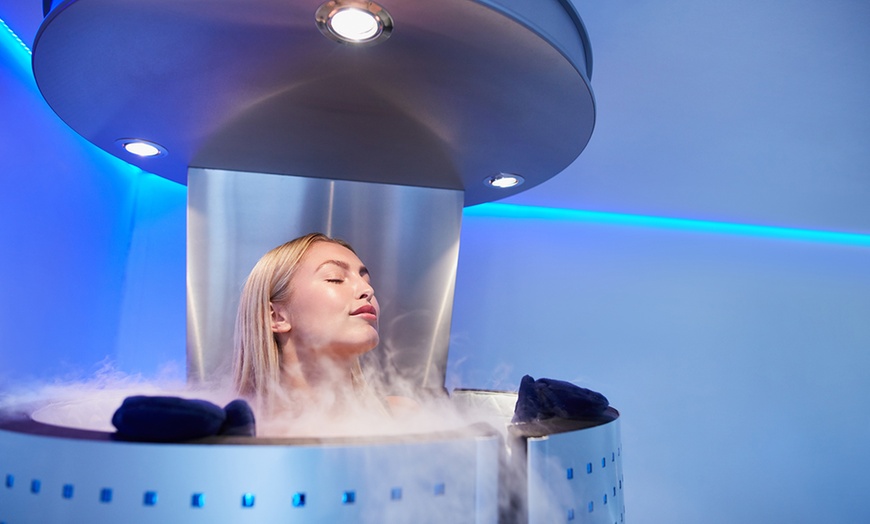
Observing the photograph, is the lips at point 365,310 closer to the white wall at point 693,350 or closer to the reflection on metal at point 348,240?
the reflection on metal at point 348,240

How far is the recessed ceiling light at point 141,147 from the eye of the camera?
3.48 feet

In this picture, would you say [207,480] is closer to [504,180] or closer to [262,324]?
[262,324]

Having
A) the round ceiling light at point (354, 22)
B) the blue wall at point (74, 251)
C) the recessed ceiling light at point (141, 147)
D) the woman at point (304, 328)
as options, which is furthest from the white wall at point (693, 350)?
the round ceiling light at point (354, 22)

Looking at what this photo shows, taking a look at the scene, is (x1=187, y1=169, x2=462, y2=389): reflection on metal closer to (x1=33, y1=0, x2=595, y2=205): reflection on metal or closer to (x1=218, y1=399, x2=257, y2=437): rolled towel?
(x1=33, y1=0, x2=595, y2=205): reflection on metal

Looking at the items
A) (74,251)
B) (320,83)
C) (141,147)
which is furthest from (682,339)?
(74,251)

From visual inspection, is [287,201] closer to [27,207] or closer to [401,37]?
[27,207]

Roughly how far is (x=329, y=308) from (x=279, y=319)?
14 cm

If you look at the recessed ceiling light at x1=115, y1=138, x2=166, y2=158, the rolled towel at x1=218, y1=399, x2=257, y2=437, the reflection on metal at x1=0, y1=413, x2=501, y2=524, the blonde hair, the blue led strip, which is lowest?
the reflection on metal at x1=0, y1=413, x2=501, y2=524

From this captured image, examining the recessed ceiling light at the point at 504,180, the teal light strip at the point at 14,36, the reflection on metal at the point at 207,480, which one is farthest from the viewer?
the recessed ceiling light at the point at 504,180

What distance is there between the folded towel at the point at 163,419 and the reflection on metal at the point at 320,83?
1.47ft

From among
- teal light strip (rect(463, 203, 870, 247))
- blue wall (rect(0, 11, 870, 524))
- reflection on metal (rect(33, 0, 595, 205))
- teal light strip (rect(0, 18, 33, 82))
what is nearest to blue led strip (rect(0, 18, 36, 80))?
teal light strip (rect(0, 18, 33, 82))

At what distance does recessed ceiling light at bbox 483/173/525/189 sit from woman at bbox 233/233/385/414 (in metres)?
0.37

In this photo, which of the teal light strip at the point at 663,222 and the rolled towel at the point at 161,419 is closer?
the rolled towel at the point at 161,419

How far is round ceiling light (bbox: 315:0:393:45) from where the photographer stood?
0.63 m
